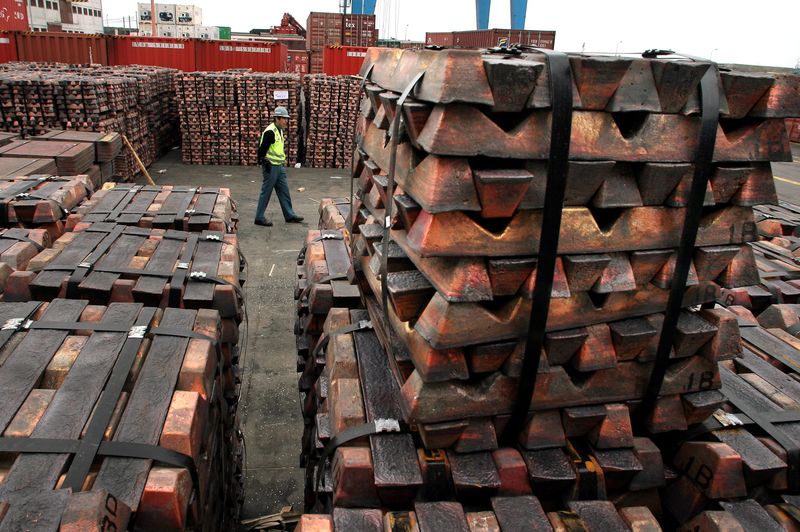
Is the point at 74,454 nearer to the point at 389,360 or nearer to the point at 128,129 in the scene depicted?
the point at 389,360

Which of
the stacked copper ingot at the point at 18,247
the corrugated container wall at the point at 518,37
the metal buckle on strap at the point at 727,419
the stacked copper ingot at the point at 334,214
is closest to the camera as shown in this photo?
the metal buckle on strap at the point at 727,419

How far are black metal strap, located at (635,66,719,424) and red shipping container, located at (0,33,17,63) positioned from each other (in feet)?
81.7

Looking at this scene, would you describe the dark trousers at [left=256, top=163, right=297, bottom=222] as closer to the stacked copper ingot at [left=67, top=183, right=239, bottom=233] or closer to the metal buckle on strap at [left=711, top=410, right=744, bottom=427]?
the stacked copper ingot at [left=67, top=183, right=239, bottom=233]

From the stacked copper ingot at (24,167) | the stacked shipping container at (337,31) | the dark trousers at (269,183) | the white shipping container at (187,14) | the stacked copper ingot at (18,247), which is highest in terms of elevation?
the white shipping container at (187,14)

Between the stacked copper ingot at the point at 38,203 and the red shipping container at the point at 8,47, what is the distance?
64.9 feet

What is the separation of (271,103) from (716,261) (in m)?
13.9

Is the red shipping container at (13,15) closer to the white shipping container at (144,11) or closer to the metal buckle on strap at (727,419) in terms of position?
the metal buckle on strap at (727,419)

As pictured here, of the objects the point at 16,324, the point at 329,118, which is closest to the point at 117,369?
the point at 16,324

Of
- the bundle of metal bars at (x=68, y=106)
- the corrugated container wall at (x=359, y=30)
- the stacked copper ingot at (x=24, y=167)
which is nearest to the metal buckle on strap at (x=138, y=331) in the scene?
the stacked copper ingot at (x=24, y=167)

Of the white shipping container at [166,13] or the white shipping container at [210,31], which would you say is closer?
the white shipping container at [210,31]

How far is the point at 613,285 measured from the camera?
77.4 inches

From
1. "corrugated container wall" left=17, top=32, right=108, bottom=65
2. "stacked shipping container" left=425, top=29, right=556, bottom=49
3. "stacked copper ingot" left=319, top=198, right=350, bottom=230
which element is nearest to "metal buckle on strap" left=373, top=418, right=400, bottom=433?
"stacked copper ingot" left=319, top=198, right=350, bottom=230

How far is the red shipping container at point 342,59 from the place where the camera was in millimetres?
19172

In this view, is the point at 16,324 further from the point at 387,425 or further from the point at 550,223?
the point at 550,223
